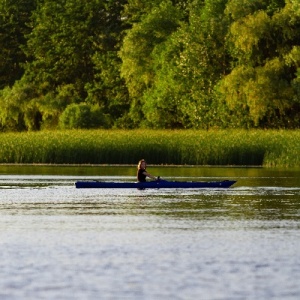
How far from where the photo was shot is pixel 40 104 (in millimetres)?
88688

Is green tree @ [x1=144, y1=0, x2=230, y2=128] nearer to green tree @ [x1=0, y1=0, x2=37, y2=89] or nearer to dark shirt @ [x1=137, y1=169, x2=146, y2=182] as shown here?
green tree @ [x1=0, y1=0, x2=37, y2=89]

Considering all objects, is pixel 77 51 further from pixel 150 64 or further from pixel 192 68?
pixel 192 68

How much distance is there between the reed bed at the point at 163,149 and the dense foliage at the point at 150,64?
36.1 feet

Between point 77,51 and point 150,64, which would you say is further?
point 77,51

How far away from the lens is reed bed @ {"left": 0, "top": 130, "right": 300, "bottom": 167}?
5684 cm

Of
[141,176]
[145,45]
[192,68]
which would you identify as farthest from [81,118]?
[141,176]

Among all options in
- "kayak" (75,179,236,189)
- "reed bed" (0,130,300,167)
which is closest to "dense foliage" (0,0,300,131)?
"reed bed" (0,130,300,167)

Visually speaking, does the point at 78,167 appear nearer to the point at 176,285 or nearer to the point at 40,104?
the point at 40,104

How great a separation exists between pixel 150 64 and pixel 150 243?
61806mm

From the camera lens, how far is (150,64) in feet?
278

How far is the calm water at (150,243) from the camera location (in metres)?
18.2

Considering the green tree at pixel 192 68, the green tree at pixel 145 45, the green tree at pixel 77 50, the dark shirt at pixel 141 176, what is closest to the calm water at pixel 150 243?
the dark shirt at pixel 141 176

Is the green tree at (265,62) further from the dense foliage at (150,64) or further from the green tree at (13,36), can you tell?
the green tree at (13,36)

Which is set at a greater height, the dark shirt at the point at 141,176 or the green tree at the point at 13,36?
the green tree at the point at 13,36
